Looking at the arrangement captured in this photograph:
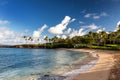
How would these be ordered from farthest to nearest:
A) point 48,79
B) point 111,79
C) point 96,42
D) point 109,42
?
point 96,42 < point 109,42 < point 48,79 < point 111,79

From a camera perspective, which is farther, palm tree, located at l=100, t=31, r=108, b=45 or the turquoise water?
palm tree, located at l=100, t=31, r=108, b=45

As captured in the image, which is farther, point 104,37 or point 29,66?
point 104,37

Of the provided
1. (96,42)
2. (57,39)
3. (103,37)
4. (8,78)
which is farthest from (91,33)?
→ (8,78)

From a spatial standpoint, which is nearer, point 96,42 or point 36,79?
point 36,79

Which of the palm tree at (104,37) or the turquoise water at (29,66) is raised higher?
the palm tree at (104,37)

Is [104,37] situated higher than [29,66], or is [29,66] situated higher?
[104,37]

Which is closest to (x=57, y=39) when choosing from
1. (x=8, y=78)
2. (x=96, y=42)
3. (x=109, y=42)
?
(x=96, y=42)

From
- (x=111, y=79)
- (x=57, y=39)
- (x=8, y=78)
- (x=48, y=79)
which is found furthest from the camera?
(x=57, y=39)

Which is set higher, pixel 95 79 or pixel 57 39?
pixel 57 39

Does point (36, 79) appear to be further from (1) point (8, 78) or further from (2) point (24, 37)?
(2) point (24, 37)

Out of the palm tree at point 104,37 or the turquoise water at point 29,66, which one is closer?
the turquoise water at point 29,66

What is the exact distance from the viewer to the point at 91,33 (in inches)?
4958

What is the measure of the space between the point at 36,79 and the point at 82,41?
116854 millimetres

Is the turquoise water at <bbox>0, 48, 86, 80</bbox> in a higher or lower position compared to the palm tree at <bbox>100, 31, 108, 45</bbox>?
lower
